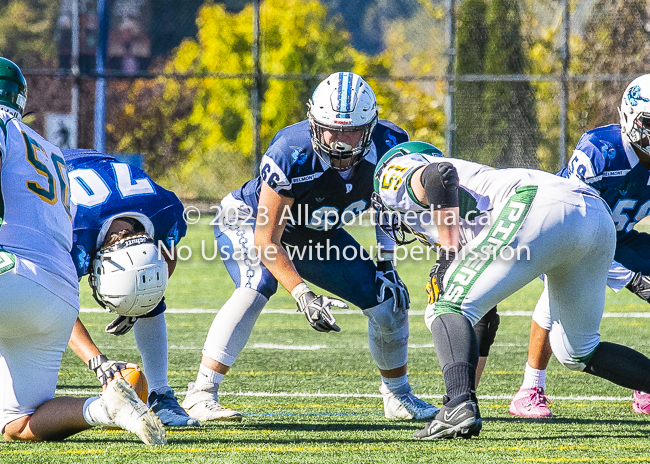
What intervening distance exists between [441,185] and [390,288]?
3.63ft

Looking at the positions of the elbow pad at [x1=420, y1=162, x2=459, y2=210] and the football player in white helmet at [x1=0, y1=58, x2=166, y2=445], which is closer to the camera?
the football player in white helmet at [x1=0, y1=58, x2=166, y2=445]

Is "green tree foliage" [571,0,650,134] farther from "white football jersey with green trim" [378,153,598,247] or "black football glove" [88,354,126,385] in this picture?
"black football glove" [88,354,126,385]

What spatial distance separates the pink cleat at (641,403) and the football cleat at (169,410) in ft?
7.10

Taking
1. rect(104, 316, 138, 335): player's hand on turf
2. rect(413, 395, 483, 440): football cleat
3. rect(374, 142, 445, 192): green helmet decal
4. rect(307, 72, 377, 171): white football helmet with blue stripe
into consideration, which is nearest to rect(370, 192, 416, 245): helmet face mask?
rect(374, 142, 445, 192): green helmet decal

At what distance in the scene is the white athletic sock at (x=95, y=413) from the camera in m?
3.15

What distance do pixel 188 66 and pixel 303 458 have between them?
58.6 feet

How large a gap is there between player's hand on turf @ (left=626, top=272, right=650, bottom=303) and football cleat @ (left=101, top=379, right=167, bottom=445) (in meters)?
2.58

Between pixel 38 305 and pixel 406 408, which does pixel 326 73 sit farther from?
pixel 38 305

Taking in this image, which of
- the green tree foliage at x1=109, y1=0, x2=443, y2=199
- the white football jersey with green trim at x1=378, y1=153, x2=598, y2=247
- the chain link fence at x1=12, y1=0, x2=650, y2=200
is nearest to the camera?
the white football jersey with green trim at x1=378, y1=153, x2=598, y2=247

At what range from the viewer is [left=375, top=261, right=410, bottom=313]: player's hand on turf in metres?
4.36

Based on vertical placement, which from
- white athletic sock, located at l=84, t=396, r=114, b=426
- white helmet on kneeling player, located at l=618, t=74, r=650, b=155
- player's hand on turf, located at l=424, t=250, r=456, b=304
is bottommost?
white athletic sock, located at l=84, t=396, r=114, b=426

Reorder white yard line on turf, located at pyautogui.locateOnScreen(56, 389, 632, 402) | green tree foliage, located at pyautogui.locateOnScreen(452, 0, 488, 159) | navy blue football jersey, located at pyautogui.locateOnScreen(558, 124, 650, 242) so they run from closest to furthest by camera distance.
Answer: navy blue football jersey, located at pyautogui.locateOnScreen(558, 124, 650, 242), white yard line on turf, located at pyautogui.locateOnScreen(56, 389, 632, 402), green tree foliage, located at pyautogui.locateOnScreen(452, 0, 488, 159)

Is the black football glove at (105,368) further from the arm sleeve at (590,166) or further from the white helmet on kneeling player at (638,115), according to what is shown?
the white helmet on kneeling player at (638,115)

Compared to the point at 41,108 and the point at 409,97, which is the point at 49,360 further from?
the point at 41,108
